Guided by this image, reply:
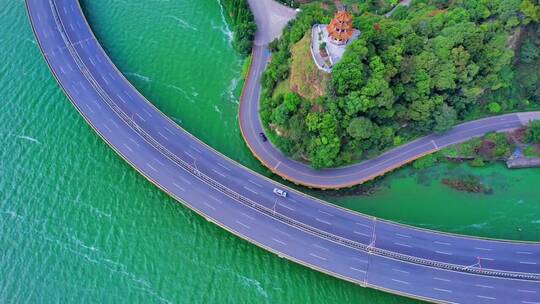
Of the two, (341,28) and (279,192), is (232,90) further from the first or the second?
(279,192)

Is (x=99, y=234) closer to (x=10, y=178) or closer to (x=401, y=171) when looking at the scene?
(x=10, y=178)

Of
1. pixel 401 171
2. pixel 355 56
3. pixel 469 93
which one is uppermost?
pixel 469 93

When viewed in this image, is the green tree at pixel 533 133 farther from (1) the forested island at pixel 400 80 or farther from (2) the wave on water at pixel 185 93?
(2) the wave on water at pixel 185 93

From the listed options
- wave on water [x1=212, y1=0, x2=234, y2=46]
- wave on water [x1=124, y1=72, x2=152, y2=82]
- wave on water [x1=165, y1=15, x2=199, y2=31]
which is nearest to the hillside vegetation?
wave on water [x1=212, y1=0, x2=234, y2=46]

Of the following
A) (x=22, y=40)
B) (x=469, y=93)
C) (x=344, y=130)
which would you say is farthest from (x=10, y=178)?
(x=469, y=93)

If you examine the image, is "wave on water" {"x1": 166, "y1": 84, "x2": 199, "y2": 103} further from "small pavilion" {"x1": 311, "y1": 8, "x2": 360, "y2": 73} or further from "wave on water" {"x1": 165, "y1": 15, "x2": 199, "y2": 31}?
"small pavilion" {"x1": 311, "y1": 8, "x2": 360, "y2": 73}

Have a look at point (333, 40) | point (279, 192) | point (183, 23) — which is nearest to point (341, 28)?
point (333, 40)
